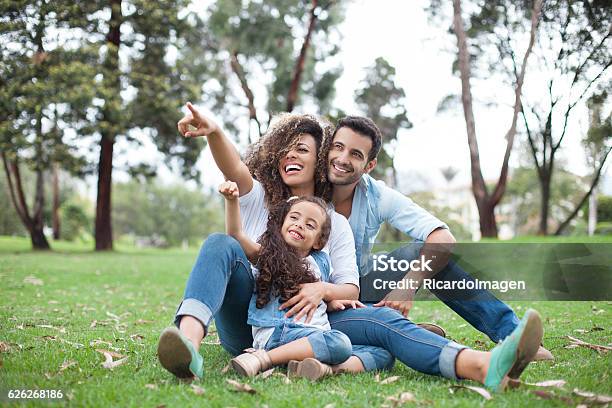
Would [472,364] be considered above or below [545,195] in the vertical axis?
below

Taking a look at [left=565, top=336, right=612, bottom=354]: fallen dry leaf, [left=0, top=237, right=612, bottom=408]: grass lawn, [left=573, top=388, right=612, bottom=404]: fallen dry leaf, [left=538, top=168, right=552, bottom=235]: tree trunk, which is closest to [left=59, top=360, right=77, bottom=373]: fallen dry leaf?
[left=0, top=237, right=612, bottom=408]: grass lawn

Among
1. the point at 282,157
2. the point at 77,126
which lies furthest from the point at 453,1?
the point at 77,126

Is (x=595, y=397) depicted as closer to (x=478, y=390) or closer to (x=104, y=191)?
(x=478, y=390)

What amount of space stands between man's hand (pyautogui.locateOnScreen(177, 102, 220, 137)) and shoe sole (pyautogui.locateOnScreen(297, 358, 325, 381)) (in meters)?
1.03

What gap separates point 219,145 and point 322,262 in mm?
727

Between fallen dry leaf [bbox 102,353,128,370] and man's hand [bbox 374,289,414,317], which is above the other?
man's hand [bbox 374,289,414,317]

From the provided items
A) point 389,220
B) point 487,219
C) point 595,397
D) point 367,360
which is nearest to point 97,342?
point 367,360

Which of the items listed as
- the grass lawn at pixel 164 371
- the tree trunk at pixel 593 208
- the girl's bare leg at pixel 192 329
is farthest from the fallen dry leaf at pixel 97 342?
the tree trunk at pixel 593 208

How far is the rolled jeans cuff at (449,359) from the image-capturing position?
2459mm

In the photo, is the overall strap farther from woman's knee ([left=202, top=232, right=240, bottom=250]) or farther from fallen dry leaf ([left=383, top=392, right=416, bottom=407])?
fallen dry leaf ([left=383, top=392, right=416, bottom=407])

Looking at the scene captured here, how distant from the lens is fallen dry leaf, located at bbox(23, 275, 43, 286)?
7562 millimetres

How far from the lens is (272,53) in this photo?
55.7 feet

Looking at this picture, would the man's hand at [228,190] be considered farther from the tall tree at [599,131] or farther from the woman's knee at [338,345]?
the tall tree at [599,131]

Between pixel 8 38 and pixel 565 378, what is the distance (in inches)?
546
